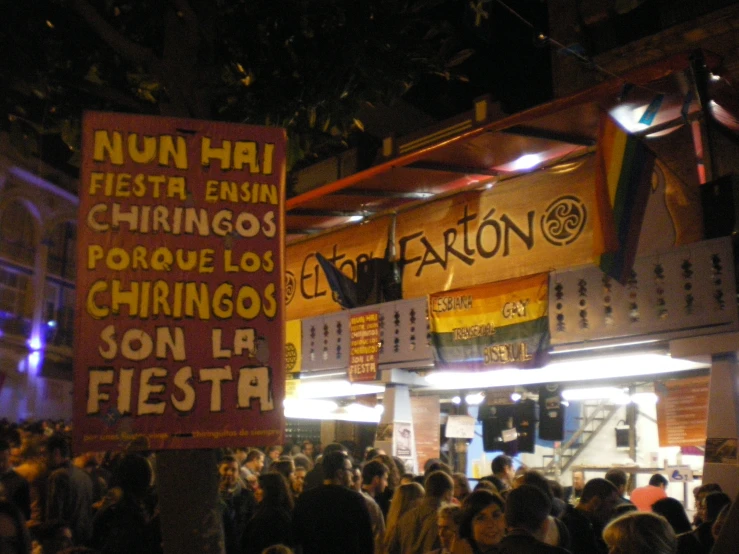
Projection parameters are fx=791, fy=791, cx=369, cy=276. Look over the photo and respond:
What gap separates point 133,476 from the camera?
6.00 metres

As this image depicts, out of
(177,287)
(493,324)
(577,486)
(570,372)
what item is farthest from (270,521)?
(577,486)

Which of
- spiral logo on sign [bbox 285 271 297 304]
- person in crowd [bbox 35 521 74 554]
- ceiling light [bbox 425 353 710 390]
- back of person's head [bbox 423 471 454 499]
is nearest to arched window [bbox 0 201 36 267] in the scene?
spiral logo on sign [bbox 285 271 297 304]

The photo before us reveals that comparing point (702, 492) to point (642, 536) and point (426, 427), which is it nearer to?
point (642, 536)

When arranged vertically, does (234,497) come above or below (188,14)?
below

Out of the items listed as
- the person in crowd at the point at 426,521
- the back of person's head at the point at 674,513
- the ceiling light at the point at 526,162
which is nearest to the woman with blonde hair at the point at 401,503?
the person in crowd at the point at 426,521

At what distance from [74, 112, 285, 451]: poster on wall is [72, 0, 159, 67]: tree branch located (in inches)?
36.5

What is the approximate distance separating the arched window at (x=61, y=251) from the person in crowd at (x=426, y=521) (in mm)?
35528

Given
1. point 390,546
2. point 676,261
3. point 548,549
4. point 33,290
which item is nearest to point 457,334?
point 676,261

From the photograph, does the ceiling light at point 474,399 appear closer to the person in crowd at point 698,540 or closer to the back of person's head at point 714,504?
the back of person's head at point 714,504

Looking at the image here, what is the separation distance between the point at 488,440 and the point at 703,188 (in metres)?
6.25

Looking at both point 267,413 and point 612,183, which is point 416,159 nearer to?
point 612,183

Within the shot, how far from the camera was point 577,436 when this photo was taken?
51.2 ft

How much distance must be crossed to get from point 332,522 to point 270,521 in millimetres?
532

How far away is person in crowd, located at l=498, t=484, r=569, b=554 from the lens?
445cm
